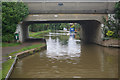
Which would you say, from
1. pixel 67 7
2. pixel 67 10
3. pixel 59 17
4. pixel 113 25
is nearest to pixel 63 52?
pixel 59 17

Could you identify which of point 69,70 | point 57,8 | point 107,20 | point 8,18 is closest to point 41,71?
point 69,70

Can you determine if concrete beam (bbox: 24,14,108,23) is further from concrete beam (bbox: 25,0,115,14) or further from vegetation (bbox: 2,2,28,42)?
vegetation (bbox: 2,2,28,42)

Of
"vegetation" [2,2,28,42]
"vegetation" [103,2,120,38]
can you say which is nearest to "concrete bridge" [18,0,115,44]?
"vegetation" [103,2,120,38]

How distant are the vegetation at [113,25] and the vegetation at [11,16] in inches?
456

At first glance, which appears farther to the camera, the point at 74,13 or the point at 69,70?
the point at 74,13

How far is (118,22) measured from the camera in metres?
22.3

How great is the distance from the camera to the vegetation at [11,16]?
19.6 m

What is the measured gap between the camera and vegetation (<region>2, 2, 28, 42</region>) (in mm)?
19609

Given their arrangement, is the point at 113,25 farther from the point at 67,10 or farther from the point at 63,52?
the point at 63,52

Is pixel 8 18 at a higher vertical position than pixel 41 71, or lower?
higher

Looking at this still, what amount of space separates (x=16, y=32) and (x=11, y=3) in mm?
4675

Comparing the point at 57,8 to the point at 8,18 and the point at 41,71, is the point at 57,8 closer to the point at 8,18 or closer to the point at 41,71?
the point at 8,18

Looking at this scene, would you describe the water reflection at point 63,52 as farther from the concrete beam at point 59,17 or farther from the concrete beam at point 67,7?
the concrete beam at point 67,7

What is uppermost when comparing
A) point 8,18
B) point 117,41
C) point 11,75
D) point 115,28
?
point 8,18
